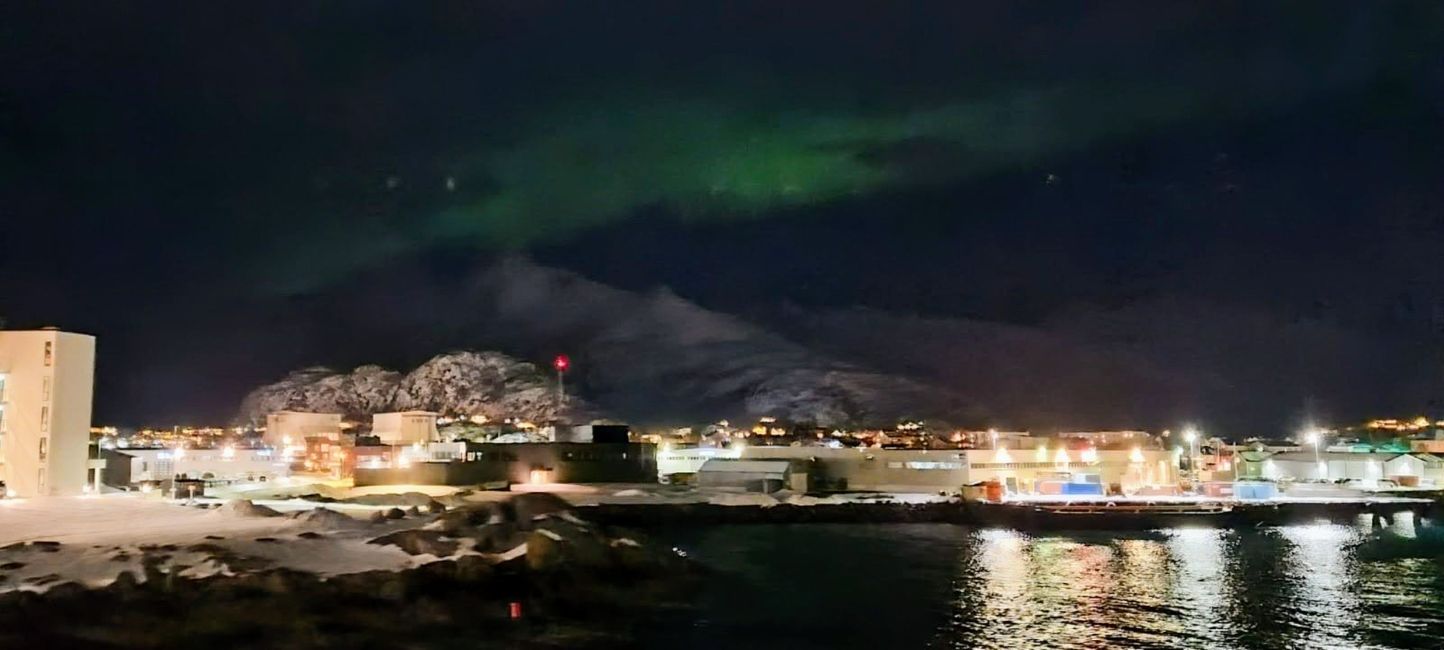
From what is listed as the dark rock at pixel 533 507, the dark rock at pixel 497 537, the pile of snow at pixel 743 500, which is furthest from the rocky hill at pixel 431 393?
the dark rock at pixel 497 537

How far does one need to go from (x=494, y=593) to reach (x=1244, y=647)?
1888 cm

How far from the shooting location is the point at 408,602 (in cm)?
2377

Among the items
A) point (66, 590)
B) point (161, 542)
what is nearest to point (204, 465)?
point (161, 542)

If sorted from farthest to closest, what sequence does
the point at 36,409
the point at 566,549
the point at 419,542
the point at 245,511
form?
the point at 36,409 → the point at 245,511 → the point at 566,549 → the point at 419,542

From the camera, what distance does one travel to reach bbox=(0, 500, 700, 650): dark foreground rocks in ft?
65.8

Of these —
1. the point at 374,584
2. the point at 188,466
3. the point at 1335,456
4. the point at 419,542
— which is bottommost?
the point at 374,584

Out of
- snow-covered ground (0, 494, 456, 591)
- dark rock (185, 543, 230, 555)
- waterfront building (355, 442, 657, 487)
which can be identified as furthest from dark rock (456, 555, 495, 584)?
waterfront building (355, 442, 657, 487)

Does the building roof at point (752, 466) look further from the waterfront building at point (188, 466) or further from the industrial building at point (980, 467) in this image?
the waterfront building at point (188, 466)

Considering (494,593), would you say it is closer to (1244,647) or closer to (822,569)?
(822,569)

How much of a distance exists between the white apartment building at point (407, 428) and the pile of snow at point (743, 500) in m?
45.1

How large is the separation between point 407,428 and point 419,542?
254 feet

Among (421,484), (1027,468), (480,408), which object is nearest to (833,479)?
(1027,468)

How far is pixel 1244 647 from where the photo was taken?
23.4 metres

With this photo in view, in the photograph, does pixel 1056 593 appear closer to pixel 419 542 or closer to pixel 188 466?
pixel 419 542
